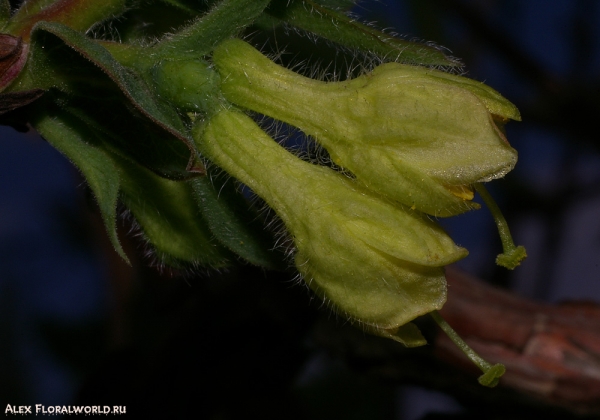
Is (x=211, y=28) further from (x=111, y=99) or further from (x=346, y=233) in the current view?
(x=346, y=233)

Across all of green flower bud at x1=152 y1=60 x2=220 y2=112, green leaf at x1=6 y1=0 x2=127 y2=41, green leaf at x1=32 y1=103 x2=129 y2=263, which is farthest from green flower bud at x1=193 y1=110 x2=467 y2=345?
green leaf at x1=6 y1=0 x2=127 y2=41

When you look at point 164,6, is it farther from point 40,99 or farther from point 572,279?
point 572,279

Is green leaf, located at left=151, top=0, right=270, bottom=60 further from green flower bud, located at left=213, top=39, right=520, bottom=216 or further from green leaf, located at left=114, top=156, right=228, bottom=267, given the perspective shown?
green leaf, located at left=114, top=156, right=228, bottom=267

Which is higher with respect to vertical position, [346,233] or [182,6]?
[182,6]

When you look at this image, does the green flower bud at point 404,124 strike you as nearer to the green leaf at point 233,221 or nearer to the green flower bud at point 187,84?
the green flower bud at point 187,84

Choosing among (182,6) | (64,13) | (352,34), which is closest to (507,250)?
(352,34)

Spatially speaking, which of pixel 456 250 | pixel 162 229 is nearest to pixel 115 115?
pixel 162 229
